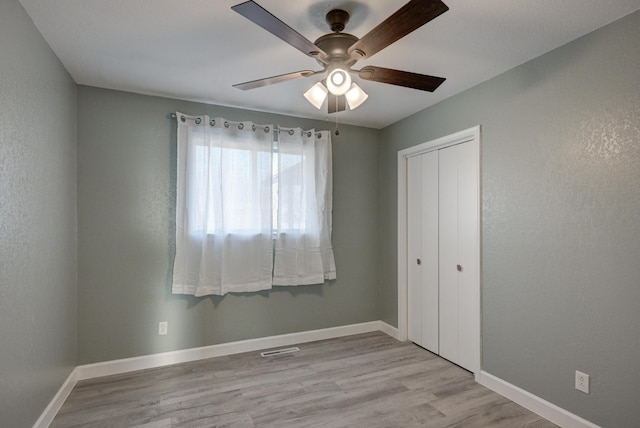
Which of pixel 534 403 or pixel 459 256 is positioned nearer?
pixel 534 403

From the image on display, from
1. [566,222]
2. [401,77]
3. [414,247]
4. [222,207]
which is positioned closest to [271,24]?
[401,77]

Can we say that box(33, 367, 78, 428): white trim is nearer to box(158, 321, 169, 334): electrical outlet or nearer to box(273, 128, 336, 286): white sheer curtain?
box(158, 321, 169, 334): electrical outlet

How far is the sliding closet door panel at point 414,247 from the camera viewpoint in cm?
355

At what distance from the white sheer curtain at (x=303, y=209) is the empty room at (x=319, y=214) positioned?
2 centimetres

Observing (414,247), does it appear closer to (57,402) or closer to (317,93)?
(317,93)

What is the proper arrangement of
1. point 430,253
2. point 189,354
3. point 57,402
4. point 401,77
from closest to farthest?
point 401,77
point 57,402
point 189,354
point 430,253

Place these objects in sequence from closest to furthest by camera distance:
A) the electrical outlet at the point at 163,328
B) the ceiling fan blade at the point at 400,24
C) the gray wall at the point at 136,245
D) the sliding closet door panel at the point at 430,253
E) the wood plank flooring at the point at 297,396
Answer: the ceiling fan blade at the point at 400,24, the wood plank flooring at the point at 297,396, the gray wall at the point at 136,245, the electrical outlet at the point at 163,328, the sliding closet door panel at the point at 430,253

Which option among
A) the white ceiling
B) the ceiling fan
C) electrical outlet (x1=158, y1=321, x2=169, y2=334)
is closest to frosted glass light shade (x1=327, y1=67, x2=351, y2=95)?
the ceiling fan

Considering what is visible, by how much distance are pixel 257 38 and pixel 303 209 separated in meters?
1.81

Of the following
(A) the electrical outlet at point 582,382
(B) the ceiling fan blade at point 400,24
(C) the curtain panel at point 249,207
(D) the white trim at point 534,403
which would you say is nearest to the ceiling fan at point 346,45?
(B) the ceiling fan blade at point 400,24

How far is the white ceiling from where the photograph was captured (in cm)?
179

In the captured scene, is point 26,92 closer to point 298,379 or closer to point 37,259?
point 37,259

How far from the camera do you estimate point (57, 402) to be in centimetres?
228

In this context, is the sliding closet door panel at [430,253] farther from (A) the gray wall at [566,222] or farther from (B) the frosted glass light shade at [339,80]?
(B) the frosted glass light shade at [339,80]
